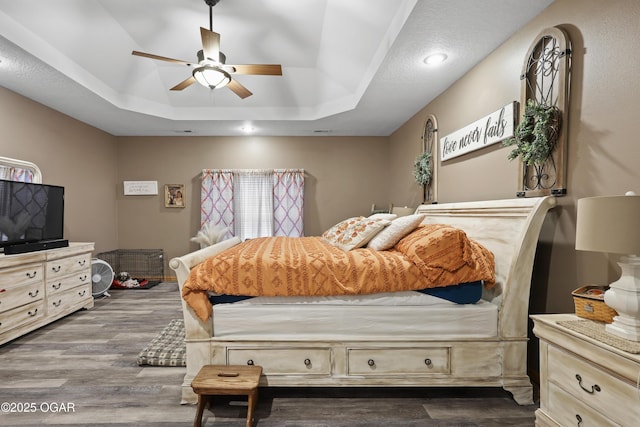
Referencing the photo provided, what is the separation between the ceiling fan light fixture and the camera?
247cm

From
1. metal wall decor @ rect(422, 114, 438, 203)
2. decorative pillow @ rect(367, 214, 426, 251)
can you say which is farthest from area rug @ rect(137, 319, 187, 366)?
metal wall decor @ rect(422, 114, 438, 203)

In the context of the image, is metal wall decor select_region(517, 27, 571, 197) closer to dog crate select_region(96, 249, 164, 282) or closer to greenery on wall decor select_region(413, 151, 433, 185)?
greenery on wall decor select_region(413, 151, 433, 185)

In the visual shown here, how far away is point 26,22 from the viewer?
2.47 meters

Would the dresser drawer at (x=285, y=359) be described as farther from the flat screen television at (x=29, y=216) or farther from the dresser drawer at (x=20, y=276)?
the flat screen television at (x=29, y=216)

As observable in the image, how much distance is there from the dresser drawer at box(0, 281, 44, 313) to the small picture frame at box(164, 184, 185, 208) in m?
2.34

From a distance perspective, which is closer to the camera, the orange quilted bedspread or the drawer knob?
the drawer knob

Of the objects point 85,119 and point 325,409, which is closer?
point 325,409

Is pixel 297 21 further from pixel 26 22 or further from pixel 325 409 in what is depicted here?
pixel 325 409

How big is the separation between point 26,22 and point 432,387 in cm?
422

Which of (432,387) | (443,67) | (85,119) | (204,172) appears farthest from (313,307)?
(85,119)

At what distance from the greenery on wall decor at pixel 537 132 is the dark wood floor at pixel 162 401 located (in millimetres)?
1522

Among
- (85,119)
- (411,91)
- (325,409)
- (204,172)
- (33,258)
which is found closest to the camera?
(325,409)

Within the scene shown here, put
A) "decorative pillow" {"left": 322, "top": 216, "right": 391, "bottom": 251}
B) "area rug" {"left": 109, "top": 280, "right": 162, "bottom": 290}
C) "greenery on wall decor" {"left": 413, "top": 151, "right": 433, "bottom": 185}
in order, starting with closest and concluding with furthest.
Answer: "decorative pillow" {"left": 322, "top": 216, "right": 391, "bottom": 251}
"greenery on wall decor" {"left": 413, "top": 151, "right": 433, "bottom": 185}
"area rug" {"left": 109, "top": 280, "right": 162, "bottom": 290}

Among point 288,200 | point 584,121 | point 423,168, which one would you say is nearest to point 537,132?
point 584,121
